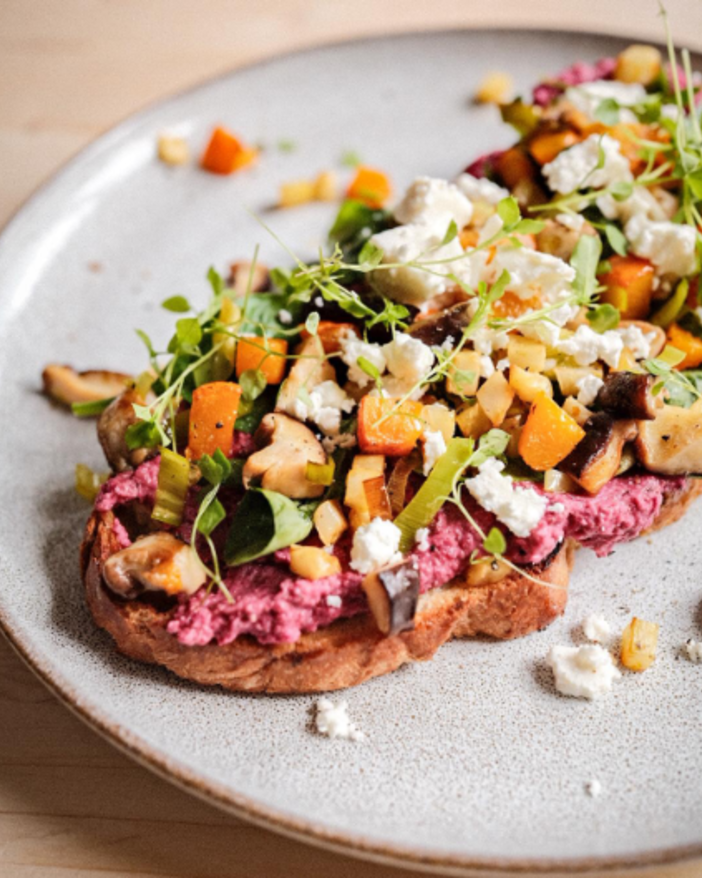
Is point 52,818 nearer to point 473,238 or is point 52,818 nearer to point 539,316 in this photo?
point 539,316

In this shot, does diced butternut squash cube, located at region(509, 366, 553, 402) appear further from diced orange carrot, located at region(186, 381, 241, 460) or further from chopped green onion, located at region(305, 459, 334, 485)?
diced orange carrot, located at region(186, 381, 241, 460)

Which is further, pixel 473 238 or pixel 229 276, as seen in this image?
pixel 229 276

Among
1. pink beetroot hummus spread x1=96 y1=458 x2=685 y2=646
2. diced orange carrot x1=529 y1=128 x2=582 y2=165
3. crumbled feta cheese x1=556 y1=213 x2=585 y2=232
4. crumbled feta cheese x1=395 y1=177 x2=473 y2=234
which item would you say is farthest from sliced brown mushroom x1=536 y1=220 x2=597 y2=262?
pink beetroot hummus spread x1=96 y1=458 x2=685 y2=646

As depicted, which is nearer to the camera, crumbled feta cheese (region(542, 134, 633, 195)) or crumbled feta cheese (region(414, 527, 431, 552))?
crumbled feta cheese (region(414, 527, 431, 552))

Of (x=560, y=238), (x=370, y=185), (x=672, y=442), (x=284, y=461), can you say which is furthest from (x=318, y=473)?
(x=370, y=185)

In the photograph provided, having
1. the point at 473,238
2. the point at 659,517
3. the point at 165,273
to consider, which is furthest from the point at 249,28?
the point at 659,517

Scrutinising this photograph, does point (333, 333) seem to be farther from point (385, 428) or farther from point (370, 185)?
point (370, 185)

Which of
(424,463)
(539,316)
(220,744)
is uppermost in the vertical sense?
(539,316)
